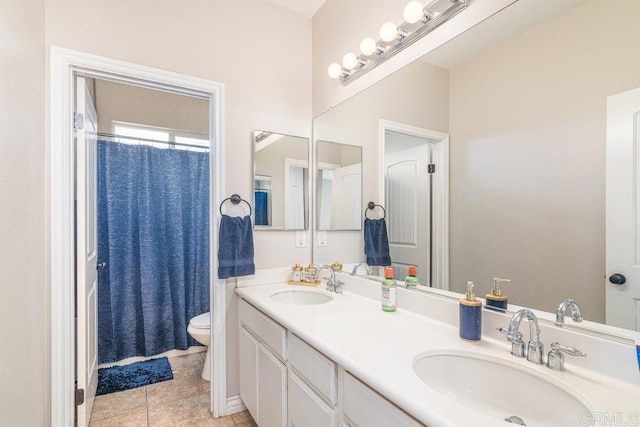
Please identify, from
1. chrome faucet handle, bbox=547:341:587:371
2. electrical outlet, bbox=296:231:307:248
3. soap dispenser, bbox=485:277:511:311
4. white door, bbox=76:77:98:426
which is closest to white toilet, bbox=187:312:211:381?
white door, bbox=76:77:98:426

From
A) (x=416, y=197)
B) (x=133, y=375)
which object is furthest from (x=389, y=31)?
(x=133, y=375)

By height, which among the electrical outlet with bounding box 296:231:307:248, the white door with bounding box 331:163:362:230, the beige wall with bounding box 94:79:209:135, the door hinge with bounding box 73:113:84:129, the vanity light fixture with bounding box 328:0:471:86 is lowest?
the electrical outlet with bounding box 296:231:307:248

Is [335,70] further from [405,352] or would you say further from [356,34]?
[405,352]

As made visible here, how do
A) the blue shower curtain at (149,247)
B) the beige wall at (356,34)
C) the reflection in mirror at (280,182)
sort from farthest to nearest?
the blue shower curtain at (149,247) → the reflection in mirror at (280,182) → the beige wall at (356,34)

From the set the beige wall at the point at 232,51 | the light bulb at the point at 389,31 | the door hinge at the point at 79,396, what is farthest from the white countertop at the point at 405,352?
the light bulb at the point at 389,31

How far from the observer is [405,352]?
37.4 inches

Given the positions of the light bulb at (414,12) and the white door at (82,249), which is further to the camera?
the white door at (82,249)

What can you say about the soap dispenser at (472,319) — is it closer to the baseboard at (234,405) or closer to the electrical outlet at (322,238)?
the electrical outlet at (322,238)

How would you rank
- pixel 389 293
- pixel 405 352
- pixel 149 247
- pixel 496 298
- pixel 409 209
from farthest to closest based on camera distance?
pixel 149 247
pixel 409 209
pixel 389 293
pixel 496 298
pixel 405 352

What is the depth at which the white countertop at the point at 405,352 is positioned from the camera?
676mm

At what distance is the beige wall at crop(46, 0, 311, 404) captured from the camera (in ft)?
5.15

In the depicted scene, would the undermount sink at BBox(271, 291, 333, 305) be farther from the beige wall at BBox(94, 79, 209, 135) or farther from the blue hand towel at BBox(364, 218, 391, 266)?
the beige wall at BBox(94, 79, 209, 135)

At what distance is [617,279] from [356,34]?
1654mm

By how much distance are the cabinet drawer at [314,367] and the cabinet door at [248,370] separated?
0.46 metres
